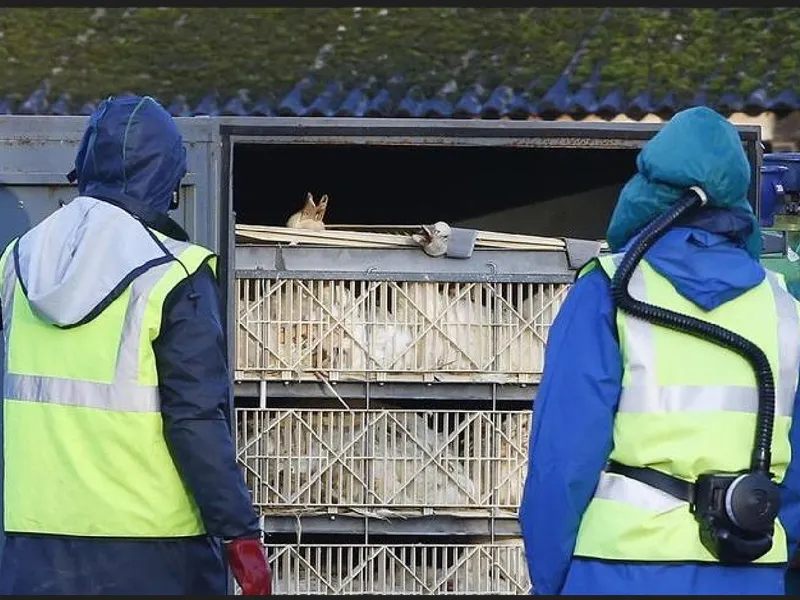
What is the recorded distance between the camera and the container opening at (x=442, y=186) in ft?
18.6

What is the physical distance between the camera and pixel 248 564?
11.2 feet

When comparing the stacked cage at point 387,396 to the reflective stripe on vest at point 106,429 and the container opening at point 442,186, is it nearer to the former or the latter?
the container opening at point 442,186

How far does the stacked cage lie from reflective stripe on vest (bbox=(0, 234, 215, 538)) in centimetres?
142

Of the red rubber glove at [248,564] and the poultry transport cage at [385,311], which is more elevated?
the poultry transport cage at [385,311]

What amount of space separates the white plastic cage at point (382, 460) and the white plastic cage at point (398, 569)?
0.14 meters

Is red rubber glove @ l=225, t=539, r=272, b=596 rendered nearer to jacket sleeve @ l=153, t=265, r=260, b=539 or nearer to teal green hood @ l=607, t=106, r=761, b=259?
jacket sleeve @ l=153, t=265, r=260, b=539

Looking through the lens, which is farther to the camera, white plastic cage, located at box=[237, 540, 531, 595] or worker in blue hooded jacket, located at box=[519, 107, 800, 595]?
white plastic cage, located at box=[237, 540, 531, 595]

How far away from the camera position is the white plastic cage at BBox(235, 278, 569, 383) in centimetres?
482

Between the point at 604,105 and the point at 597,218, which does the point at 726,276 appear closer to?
the point at 597,218

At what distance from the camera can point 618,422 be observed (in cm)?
303

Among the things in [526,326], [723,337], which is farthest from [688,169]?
[526,326]

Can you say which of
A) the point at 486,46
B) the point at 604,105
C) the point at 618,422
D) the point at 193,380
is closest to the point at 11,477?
the point at 193,380

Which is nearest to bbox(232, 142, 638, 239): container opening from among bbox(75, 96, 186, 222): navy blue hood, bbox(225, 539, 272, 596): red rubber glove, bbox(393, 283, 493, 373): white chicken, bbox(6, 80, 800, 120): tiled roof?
bbox(393, 283, 493, 373): white chicken

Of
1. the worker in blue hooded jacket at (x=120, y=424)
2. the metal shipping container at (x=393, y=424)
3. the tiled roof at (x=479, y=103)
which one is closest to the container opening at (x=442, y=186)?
the metal shipping container at (x=393, y=424)
